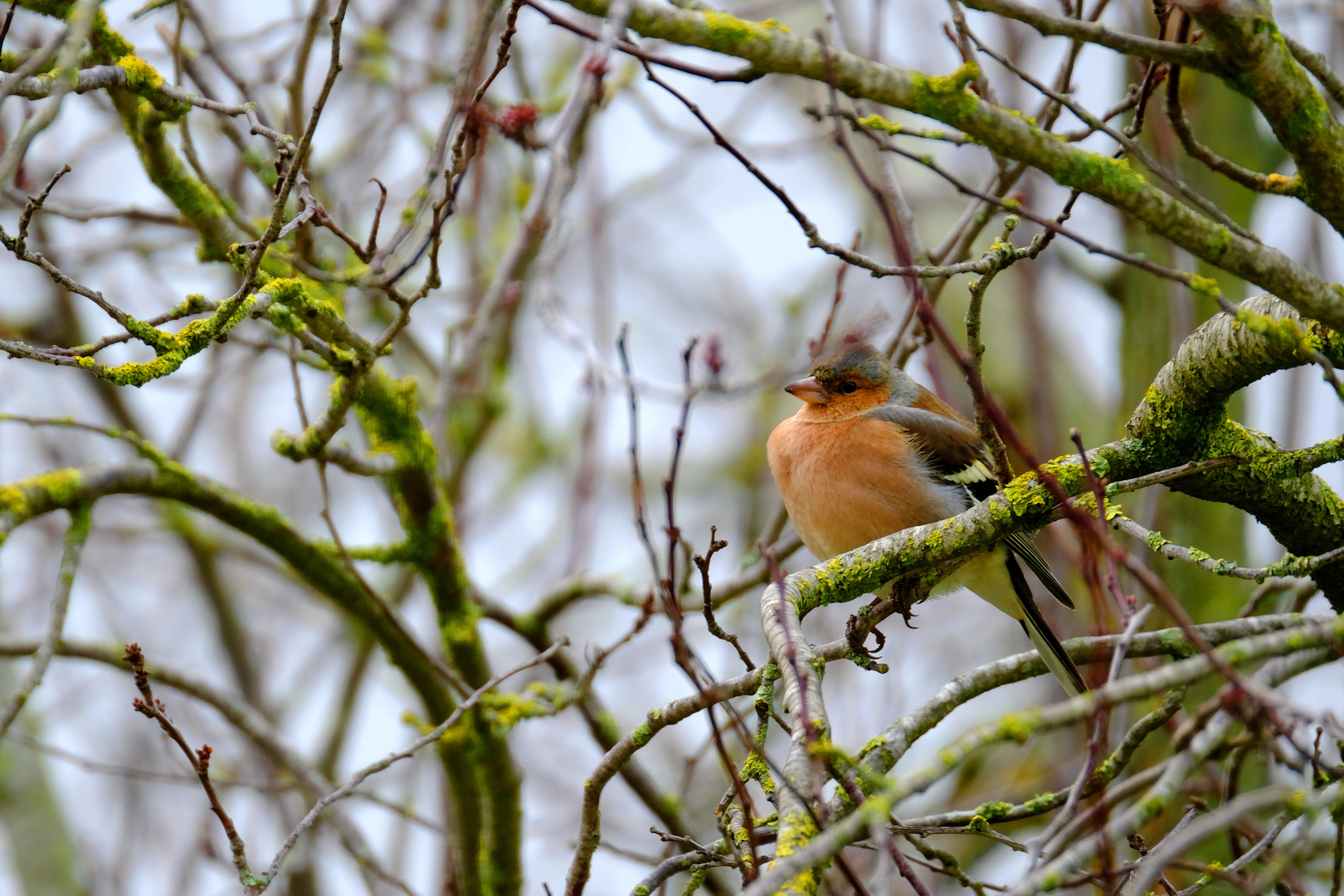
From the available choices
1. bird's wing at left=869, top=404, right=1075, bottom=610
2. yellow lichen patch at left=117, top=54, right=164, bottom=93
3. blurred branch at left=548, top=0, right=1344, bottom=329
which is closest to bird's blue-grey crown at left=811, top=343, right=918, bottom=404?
bird's wing at left=869, top=404, right=1075, bottom=610

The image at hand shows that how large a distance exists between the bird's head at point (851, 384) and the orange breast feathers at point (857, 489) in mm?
341

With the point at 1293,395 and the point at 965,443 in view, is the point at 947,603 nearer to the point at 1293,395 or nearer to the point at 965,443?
the point at 1293,395

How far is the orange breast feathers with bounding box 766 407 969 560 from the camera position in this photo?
443 cm

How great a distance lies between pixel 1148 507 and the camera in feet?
18.2

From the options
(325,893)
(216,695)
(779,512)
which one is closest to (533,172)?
(779,512)

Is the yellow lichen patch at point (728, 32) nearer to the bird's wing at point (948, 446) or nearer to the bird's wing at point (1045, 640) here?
the bird's wing at point (1045, 640)

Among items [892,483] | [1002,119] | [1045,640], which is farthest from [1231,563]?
[892,483]

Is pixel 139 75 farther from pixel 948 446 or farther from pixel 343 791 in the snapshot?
pixel 948 446

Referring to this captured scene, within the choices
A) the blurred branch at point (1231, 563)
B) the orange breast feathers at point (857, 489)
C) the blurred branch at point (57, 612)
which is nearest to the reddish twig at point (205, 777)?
the blurred branch at point (57, 612)

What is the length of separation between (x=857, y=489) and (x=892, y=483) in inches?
5.7

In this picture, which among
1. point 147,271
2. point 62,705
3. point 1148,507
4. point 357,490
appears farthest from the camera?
point 357,490

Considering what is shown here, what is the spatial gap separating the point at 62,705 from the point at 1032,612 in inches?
302

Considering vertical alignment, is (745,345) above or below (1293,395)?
above

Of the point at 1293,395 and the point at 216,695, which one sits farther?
the point at 1293,395
